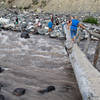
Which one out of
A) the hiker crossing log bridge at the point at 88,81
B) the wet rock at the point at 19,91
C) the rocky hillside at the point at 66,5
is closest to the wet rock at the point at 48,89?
the wet rock at the point at 19,91

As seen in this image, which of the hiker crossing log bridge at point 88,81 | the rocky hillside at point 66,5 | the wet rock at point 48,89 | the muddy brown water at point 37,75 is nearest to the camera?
the hiker crossing log bridge at point 88,81

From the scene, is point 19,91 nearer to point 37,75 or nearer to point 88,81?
point 37,75

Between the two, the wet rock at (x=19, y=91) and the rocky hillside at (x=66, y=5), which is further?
the rocky hillside at (x=66, y=5)

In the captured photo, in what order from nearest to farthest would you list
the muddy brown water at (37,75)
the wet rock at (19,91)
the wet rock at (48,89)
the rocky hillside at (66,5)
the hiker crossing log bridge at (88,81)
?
the hiker crossing log bridge at (88,81)
the wet rock at (19,91)
the muddy brown water at (37,75)
the wet rock at (48,89)
the rocky hillside at (66,5)

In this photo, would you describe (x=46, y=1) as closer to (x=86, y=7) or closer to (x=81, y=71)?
(x=86, y=7)

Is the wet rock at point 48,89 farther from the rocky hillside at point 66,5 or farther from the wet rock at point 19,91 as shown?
the rocky hillside at point 66,5

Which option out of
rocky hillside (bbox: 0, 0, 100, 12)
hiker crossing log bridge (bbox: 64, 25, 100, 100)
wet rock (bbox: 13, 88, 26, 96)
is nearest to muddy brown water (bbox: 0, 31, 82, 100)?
wet rock (bbox: 13, 88, 26, 96)

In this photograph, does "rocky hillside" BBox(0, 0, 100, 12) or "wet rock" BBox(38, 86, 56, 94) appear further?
"rocky hillside" BBox(0, 0, 100, 12)

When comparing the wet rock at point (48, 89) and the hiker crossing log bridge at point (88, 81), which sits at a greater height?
the hiker crossing log bridge at point (88, 81)

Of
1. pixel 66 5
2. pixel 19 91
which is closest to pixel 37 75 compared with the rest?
pixel 19 91

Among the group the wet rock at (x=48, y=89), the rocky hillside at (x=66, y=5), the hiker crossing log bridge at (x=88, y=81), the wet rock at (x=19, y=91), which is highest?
the rocky hillside at (x=66, y=5)

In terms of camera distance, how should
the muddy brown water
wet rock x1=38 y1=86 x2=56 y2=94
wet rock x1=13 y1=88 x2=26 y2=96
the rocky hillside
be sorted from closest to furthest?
wet rock x1=13 y1=88 x2=26 y2=96
the muddy brown water
wet rock x1=38 y1=86 x2=56 y2=94
the rocky hillside

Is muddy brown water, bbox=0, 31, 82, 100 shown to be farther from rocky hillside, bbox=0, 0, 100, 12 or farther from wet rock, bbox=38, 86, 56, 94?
rocky hillside, bbox=0, 0, 100, 12

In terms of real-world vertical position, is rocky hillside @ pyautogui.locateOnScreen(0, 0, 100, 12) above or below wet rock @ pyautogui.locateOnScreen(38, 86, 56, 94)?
above
